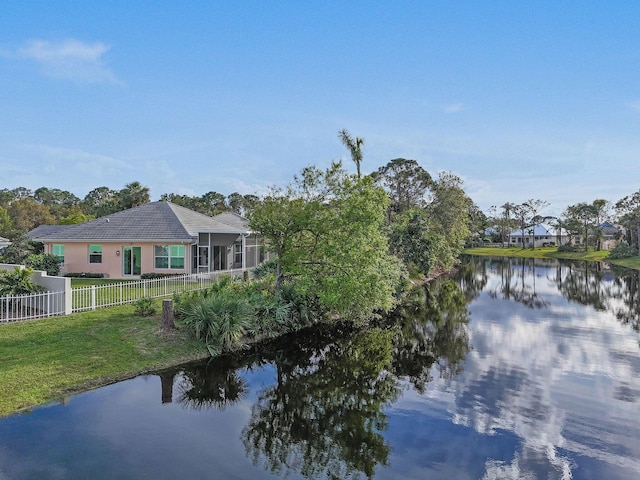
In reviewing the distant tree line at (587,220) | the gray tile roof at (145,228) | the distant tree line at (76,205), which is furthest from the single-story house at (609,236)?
the gray tile roof at (145,228)

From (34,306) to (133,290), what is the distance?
4.63 m

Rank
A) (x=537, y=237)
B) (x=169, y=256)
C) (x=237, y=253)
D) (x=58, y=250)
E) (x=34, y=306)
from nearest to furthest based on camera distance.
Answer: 1. (x=34, y=306)
2. (x=169, y=256)
3. (x=58, y=250)
4. (x=237, y=253)
5. (x=537, y=237)

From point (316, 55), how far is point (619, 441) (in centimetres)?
1832

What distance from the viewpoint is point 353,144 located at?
3331cm

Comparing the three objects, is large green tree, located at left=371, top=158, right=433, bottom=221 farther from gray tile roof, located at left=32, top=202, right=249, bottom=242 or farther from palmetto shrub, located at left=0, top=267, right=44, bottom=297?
palmetto shrub, located at left=0, top=267, right=44, bottom=297

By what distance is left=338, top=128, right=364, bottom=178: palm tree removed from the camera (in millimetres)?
33156

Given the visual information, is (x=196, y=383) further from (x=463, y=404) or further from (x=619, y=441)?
(x=619, y=441)

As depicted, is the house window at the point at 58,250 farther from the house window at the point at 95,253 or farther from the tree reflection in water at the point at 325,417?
the tree reflection in water at the point at 325,417

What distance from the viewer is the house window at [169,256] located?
2723 centimetres

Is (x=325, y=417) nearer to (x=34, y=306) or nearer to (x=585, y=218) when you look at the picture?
(x=34, y=306)

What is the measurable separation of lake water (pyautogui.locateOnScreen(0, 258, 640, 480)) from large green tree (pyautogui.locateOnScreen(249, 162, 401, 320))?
1.99 meters

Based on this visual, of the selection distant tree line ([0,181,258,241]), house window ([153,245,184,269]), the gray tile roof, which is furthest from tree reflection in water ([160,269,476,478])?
distant tree line ([0,181,258,241])

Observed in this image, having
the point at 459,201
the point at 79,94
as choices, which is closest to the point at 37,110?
the point at 79,94

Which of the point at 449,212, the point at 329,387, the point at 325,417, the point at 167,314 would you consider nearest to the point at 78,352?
the point at 167,314
